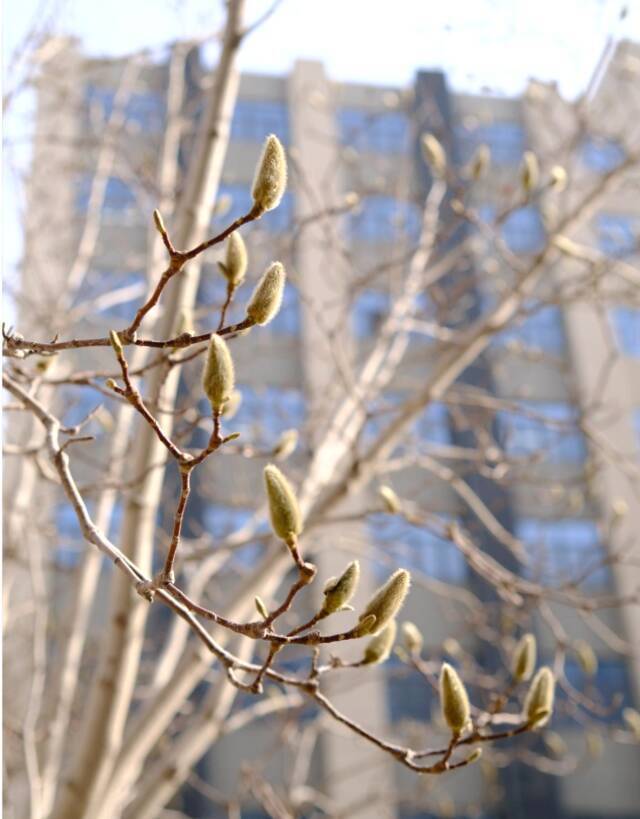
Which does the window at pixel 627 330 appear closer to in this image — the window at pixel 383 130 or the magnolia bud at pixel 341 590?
the window at pixel 383 130

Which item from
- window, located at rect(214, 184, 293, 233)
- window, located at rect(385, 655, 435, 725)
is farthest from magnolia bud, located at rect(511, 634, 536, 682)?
window, located at rect(385, 655, 435, 725)

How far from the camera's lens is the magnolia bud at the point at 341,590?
72 centimetres

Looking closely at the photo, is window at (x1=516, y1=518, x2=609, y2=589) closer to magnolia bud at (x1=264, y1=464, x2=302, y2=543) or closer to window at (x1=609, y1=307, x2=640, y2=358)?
window at (x1=609, y1=307, x2=640, y2=358)

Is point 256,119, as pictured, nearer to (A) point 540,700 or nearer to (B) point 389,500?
(B) point 389,500

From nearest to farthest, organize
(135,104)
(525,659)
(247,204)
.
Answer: (525,659) < (135,104) < (247,204)

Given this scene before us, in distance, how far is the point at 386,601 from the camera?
738 millimetres

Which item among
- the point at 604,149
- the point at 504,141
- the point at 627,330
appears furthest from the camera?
the point at 627,330

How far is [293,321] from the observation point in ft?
38.6

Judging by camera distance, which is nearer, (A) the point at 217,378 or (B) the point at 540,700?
(A) the point at 217,378

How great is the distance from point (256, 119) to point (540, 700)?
1119 centimetres

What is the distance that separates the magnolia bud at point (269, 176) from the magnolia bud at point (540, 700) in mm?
595

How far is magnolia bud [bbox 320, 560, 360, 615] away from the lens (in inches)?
28.5

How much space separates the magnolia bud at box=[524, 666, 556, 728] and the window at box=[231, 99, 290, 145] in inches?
417

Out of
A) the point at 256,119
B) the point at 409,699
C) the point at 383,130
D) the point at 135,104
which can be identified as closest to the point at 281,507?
the point at 135,104
